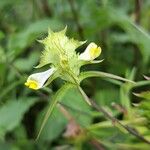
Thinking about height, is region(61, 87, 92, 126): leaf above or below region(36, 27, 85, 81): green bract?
below

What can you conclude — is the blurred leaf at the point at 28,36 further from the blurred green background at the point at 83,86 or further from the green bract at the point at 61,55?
the green bract at the point at 61,55

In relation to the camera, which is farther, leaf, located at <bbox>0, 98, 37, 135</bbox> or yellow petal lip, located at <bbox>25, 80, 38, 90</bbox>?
leaf, located at <bbox>0, 98, 37, 135</bbox>

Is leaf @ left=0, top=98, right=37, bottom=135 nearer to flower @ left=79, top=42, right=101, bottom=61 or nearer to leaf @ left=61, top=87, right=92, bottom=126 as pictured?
leaf @ left=61, top=87, right=92, bottom=126

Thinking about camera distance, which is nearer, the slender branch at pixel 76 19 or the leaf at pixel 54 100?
the leaf at pixel 54 100

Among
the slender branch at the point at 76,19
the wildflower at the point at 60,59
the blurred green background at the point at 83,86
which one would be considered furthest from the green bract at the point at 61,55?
the slender branch at the point at 76,19

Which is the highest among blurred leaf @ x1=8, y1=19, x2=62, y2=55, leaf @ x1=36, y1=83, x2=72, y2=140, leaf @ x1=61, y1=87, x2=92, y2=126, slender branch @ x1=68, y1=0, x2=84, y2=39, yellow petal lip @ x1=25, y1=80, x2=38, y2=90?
yellow petal lip @ x1=25, y1=80, x2=38, y2=90

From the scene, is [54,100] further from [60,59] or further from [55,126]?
[55,126]

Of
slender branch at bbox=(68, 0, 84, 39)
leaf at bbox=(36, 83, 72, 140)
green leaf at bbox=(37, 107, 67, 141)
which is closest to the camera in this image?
leaf at bbox=(36, 83, 72, 140)

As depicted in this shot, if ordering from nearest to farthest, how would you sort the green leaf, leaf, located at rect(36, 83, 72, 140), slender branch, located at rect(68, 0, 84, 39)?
1. leaf, located at rect(36, 83, 72, 140)
2. the green leaf
3. slender branch, located at rect(68, 0, 84, 39)

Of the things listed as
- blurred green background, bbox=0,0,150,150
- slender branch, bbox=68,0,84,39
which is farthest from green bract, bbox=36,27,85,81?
slender branch, bbox=68,0,84,39
